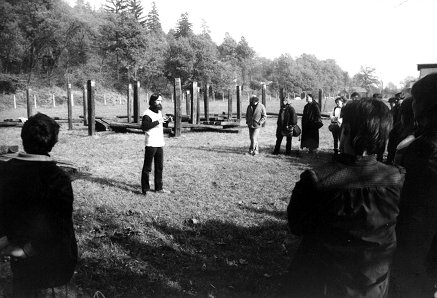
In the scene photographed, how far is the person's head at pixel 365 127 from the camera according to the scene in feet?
6.88

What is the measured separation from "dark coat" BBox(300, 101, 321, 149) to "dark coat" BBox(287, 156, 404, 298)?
33.8 feet

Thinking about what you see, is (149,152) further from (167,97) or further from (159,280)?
(167,97)

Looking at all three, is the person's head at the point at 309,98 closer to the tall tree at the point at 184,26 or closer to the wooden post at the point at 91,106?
the wooden post at the point at 91,106

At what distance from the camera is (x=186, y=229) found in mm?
5691

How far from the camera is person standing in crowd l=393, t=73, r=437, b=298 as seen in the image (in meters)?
2.42

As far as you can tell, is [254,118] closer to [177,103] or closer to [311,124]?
[311,124]

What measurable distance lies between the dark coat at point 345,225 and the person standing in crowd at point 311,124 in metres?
10.3

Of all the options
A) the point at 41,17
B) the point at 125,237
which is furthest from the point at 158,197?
the point at 41,17

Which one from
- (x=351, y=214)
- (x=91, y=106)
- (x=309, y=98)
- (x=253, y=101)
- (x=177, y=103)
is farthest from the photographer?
(x=91, y=106)

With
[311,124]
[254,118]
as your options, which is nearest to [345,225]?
[254,118]

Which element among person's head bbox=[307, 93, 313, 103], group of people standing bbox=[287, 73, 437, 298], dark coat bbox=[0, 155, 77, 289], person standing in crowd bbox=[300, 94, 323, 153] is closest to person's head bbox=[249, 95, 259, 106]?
person standing in crowd bbox=[300, 94, 323, 153]

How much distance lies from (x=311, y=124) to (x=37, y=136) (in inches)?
415

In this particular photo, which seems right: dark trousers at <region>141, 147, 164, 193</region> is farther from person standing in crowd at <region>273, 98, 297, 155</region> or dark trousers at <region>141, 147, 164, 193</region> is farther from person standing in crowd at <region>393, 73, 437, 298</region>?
person standing in crowd at <region>273, 98, 297, 155</region>

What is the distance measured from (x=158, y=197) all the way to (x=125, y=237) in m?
2.02
